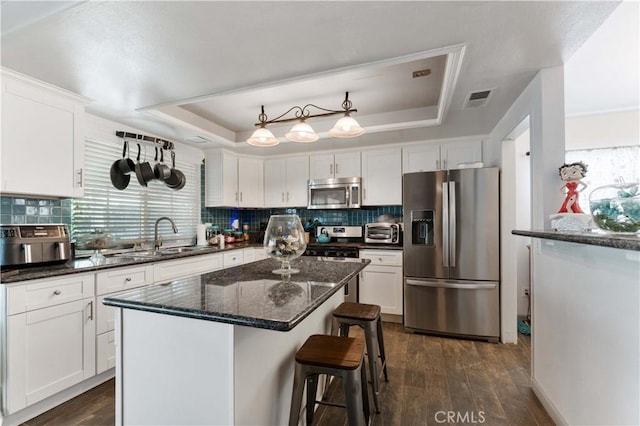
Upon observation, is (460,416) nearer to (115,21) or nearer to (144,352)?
Result: (144,352)

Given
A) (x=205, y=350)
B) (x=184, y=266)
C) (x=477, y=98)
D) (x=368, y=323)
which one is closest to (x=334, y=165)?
(x=477, y=98)

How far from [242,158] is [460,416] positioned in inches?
151

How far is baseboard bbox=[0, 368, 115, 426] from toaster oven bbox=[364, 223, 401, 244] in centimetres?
297

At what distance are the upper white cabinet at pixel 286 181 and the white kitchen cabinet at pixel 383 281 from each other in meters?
1.37

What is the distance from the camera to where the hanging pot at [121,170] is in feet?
9.71

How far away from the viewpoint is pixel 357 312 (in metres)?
2.00

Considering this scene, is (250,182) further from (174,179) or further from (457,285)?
(457,285)

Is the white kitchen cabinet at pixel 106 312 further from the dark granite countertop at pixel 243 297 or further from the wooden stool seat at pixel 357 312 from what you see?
the wooden stool seat at pixel 357 312

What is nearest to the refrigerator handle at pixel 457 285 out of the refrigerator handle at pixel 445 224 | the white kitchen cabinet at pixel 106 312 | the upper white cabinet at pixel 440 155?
the refrigerator handle at pixel 445 224

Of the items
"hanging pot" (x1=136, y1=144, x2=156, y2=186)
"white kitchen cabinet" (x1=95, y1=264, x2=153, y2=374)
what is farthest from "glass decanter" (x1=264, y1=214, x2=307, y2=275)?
"hanging pot" (x1=136, y1=144, x2=156, y2=186)

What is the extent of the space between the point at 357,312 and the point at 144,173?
2.67 meters

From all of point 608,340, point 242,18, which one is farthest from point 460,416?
point 242,18

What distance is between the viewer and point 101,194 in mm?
2938

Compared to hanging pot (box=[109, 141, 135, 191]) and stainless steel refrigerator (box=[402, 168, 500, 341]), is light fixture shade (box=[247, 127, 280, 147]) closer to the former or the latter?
hanging pot (box=[109, 141, 135, 191])
